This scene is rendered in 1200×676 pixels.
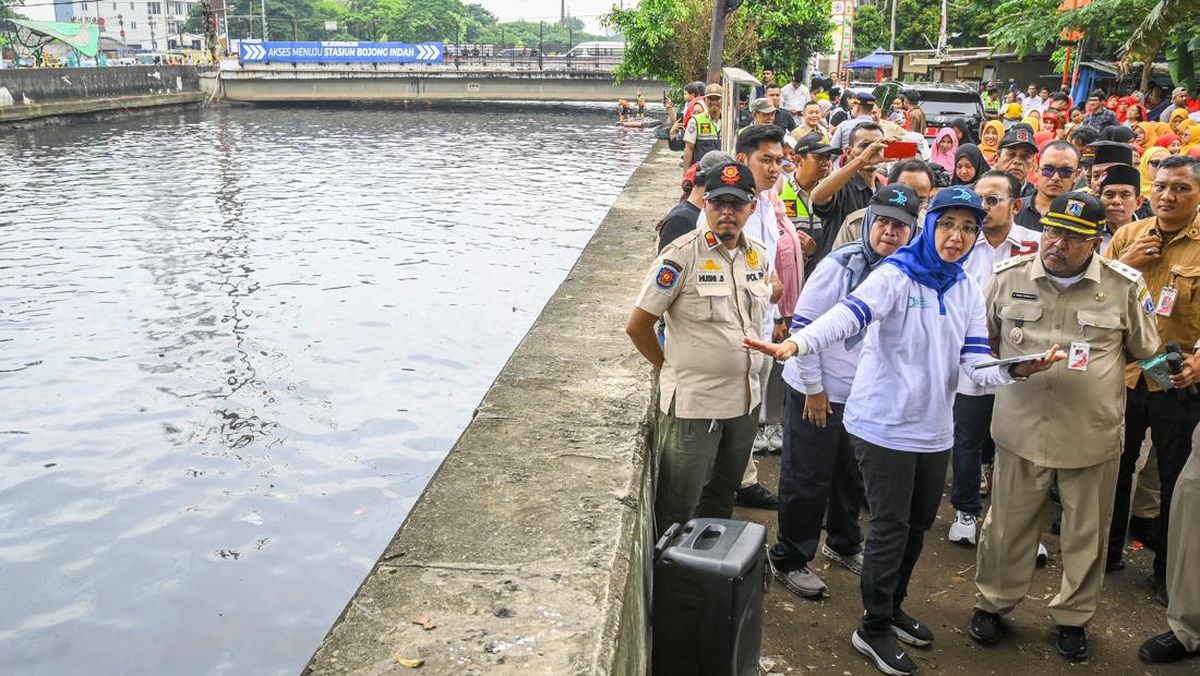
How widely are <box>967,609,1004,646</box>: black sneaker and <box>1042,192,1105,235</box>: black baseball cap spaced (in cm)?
165

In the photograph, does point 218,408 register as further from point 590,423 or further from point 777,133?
point 777,133

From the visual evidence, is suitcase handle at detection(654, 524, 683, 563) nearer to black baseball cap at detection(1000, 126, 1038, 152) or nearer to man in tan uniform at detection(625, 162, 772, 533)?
man in tan uniform at detection(625, 162, 772, 533)

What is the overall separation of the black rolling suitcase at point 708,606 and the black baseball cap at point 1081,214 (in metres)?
1.76

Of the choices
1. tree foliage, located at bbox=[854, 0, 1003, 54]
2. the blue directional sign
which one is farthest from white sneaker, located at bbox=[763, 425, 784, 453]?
the blue directional sign

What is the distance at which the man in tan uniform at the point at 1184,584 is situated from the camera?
402 centimetres

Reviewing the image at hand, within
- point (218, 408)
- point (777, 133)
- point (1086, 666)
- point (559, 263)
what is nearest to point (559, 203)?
point (559, 263)

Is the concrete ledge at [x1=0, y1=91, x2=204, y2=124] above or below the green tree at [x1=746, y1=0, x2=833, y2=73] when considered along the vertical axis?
below

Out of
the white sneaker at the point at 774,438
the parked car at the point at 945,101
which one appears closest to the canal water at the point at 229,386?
the white sneaker at the point at 774,438

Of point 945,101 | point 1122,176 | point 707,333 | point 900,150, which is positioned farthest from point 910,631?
point 945,101

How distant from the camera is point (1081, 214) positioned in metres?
3.94

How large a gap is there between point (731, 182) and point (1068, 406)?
1.62 metres

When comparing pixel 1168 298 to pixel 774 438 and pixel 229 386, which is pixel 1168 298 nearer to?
pixel 774 438

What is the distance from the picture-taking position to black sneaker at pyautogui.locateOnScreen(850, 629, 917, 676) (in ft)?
13.0

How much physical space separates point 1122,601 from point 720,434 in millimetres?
2118
